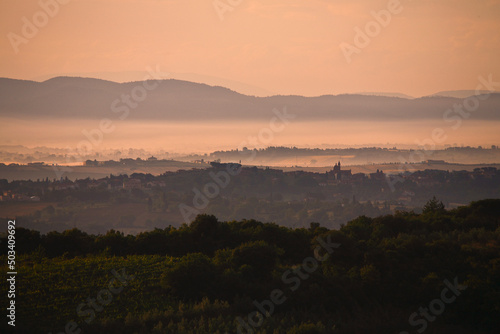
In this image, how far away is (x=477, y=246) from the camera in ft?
141

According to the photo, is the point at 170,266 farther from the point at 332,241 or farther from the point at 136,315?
the point at 332,241

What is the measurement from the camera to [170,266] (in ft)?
122

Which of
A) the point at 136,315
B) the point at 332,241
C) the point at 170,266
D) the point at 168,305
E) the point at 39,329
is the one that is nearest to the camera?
the point at 39,329

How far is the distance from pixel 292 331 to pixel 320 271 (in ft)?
35.9

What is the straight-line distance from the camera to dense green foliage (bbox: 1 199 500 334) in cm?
2970

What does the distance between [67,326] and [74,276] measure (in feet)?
21.9

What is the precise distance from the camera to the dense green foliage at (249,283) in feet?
97.5

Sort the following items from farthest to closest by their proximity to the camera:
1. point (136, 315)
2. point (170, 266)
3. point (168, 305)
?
point (170, 266), point (168, 305), point (136, 315)

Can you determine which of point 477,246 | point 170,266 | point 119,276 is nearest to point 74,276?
point 119,276

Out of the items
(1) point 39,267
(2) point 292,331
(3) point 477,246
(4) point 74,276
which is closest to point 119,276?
(4) point 74,276

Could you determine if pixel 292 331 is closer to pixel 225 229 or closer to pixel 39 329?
pixel 39 329

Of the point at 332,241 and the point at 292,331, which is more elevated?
the point at 332,241

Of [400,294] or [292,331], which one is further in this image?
[400,294]

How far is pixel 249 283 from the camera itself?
35.6 meters
